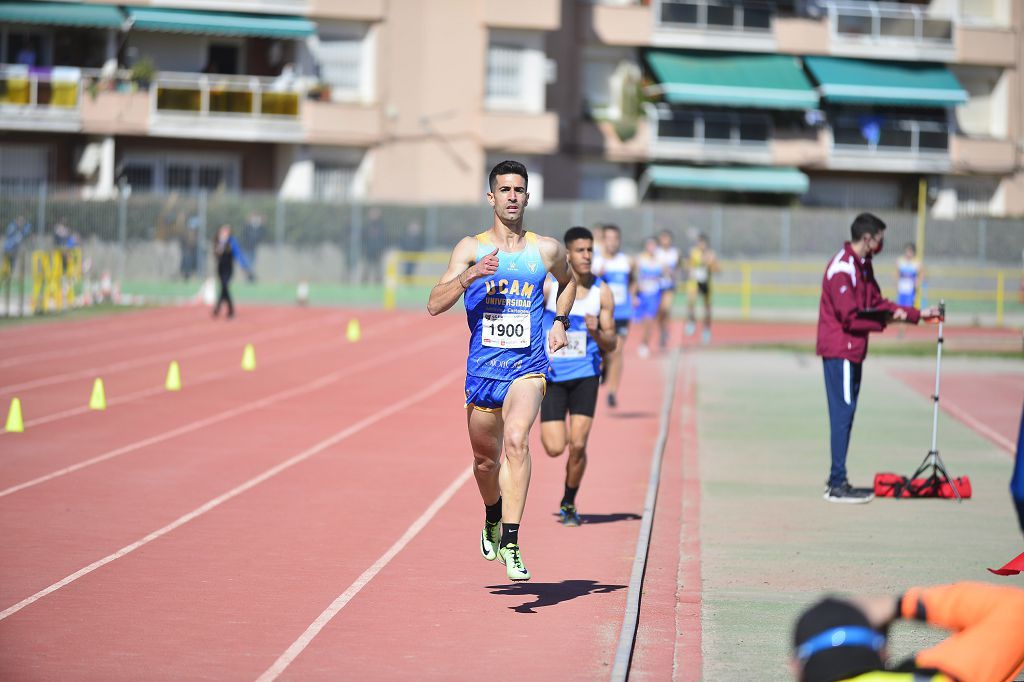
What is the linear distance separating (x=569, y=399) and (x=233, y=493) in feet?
9.90

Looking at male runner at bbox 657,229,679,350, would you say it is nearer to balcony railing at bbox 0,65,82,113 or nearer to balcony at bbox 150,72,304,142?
balcony at bbox 150,72,304,142

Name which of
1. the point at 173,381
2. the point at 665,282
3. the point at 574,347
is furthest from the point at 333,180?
the point at 574,347

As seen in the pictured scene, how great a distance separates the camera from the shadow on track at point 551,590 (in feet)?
30.6

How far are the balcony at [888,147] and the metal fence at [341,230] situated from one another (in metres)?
7.25

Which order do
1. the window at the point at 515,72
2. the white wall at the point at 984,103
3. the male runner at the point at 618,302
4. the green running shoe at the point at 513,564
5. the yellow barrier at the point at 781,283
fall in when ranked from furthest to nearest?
the white wall at the point at 984,103, the window at the point at 515,72, the yellow barrier at the point at 781,283, the male runner at the point at 618,302, the green running shoe at the point at 513,564

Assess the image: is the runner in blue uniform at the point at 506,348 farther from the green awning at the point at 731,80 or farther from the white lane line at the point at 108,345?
the green awning at the point at 731,80

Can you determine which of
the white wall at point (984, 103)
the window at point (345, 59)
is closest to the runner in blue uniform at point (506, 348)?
the window at point (345, 59)

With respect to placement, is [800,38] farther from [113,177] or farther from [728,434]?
[728,434]

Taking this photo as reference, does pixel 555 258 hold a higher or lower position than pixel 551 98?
lower

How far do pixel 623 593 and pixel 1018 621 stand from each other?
4813mm

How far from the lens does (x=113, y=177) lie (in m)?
48.4

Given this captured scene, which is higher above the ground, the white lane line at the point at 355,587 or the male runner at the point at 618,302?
the male runner at the point at 618,302

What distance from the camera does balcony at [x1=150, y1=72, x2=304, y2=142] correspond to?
47.2 metres

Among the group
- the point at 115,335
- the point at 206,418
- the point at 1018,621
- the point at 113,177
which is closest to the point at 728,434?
the point at 206,418
